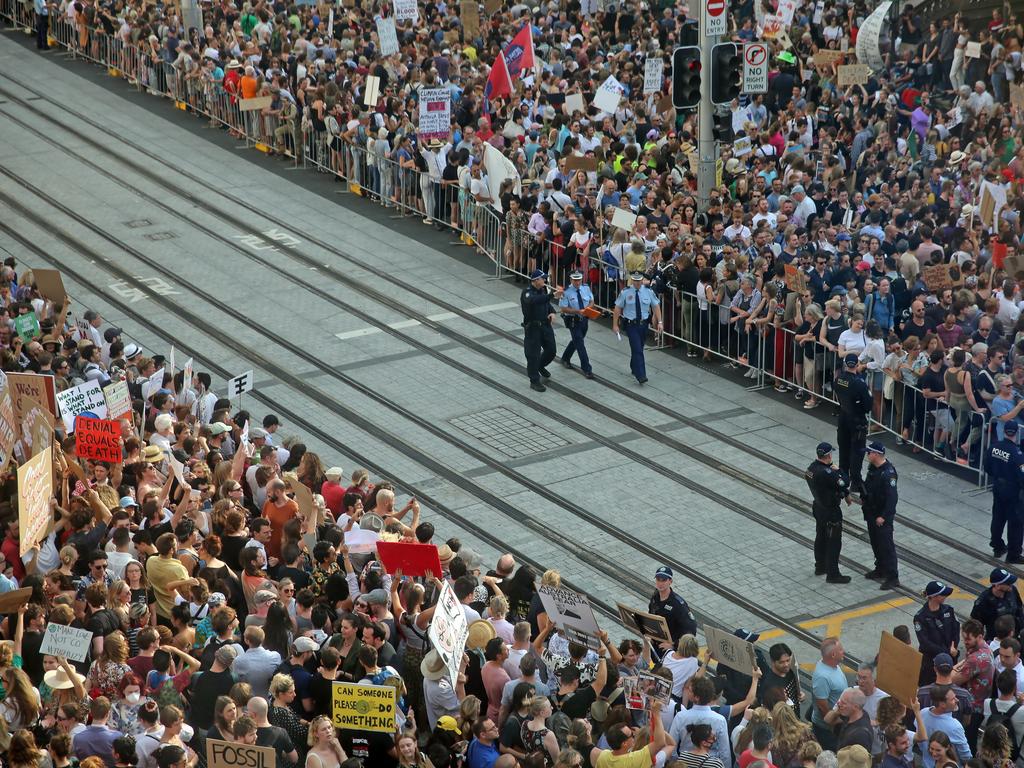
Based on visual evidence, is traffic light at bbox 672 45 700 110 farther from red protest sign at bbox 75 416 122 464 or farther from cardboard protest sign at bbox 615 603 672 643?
cardboard protest sign at bbox 615 603 672 643

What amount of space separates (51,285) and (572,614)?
12.0m

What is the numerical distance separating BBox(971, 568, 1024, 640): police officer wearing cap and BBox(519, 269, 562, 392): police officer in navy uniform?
878cm

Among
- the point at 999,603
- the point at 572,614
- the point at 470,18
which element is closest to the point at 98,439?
the point at 572,614

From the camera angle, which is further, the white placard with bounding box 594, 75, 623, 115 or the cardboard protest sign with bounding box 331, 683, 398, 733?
the white placard with bounding box 594, 75, 623, 115

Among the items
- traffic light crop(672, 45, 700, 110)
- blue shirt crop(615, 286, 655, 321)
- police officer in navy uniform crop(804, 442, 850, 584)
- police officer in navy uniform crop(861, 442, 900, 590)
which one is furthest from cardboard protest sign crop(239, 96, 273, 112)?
police officer in navy uniform crop(861, 442, 900, 590)

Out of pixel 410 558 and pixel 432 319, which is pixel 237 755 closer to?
pixel 410 558

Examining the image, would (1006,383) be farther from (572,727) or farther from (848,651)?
(572,727)

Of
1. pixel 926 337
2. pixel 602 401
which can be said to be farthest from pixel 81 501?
pixel 926 337

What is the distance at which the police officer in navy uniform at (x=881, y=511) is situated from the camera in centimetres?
1627

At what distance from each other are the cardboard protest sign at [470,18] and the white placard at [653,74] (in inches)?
283

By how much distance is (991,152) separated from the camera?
25859mm

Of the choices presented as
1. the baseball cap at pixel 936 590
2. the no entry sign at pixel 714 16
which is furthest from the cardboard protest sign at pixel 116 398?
the no entry sign at pixel 714 16

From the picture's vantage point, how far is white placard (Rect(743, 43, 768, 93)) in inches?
1070

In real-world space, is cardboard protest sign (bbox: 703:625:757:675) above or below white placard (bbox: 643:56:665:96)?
below
